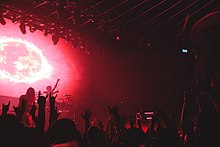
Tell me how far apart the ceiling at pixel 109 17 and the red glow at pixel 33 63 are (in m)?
1.45

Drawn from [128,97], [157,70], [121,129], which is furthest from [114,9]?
[121,129]

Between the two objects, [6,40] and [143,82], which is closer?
[6,40]

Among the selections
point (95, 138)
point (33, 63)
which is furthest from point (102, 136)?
point (33, 63)

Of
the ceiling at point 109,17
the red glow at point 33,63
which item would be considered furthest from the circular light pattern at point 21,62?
the ceiling at point 109,17

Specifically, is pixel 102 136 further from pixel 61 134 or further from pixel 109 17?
pixel 109 17

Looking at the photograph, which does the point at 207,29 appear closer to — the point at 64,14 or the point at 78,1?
the point at 78,1

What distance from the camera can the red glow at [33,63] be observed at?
7.82m

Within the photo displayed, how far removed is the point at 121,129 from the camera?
2.14 meters

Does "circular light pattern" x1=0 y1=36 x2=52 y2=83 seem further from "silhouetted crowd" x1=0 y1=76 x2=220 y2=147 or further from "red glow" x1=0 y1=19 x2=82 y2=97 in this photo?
"silhouetted crowd" x1=0 y1=76 x2=220 y2=147

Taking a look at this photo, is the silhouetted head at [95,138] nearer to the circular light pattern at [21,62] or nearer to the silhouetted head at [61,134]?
the silhouetted head at [61,134]

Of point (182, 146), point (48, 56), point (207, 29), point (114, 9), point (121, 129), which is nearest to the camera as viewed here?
point (182, 146)

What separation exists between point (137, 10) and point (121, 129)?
5733 millimetres

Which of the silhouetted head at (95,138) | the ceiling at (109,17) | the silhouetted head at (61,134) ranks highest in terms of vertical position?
the ceiling at (109,17)

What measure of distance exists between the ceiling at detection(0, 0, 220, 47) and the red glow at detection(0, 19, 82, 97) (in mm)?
1452
